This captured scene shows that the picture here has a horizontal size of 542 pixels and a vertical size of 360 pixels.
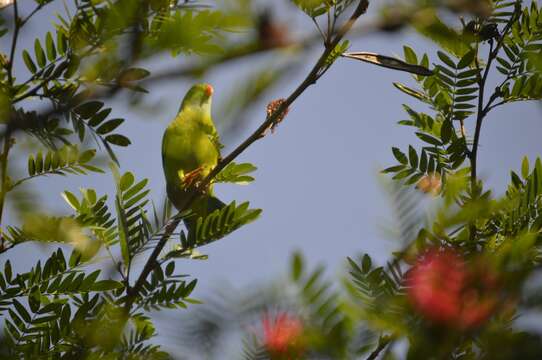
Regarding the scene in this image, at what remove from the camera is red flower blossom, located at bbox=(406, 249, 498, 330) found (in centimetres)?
57

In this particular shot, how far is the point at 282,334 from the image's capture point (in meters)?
0.70

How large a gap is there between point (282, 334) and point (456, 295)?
219mm

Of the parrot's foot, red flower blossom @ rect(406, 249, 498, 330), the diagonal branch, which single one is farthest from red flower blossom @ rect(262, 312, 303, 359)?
the parrot's foot

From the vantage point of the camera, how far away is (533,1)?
78.3 inches

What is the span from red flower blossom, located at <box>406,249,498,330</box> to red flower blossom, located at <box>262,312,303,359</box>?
5.6 inches

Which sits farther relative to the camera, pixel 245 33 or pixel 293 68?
pixel 245 33

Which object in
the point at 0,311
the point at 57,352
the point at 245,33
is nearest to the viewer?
the point at 245,33

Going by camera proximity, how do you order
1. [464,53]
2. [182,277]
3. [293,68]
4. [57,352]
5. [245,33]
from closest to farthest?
[293,68], [245,33], [57,352], [182,277], [464,53]

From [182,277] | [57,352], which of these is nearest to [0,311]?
[57,352]

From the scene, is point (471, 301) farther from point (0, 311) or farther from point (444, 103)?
point (444, 103)

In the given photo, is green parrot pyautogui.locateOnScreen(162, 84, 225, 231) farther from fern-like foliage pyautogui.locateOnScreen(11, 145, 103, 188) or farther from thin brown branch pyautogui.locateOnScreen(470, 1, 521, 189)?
thin brown branch pyautogui.locateOnScreen(470, 1, 521, 189)

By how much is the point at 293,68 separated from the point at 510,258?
14.2 inches

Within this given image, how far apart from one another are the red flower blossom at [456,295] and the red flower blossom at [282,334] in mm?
143

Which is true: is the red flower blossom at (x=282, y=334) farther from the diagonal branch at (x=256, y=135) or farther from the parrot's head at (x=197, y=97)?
the parrot's head at (x=197, y=97)
